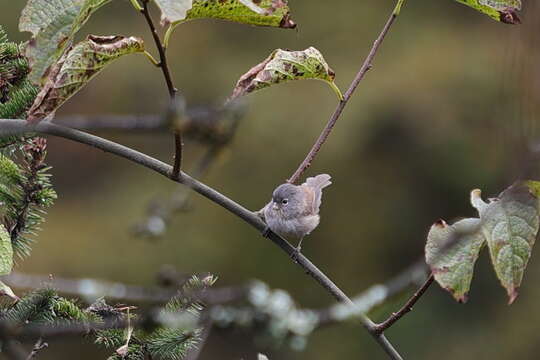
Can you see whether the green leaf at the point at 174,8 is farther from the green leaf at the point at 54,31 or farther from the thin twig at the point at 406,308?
the thin twig at the point at 406,308

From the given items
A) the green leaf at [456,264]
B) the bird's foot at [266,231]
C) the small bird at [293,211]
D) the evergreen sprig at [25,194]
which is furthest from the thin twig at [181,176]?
the small bird at [293,211]

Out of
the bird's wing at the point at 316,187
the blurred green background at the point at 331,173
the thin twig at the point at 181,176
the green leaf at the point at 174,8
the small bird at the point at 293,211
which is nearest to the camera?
the green leaf at the point at 174,8

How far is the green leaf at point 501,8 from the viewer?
1.13 m

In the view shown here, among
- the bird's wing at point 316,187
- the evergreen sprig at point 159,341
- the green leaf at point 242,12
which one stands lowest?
the bird's wing at point 316,187

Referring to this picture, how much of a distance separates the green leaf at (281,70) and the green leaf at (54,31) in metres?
0.23

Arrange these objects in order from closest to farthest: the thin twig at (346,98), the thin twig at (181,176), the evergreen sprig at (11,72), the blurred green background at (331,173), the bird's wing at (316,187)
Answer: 1. the thin twig at (181,176)
2. the thin twig at (346,98)
3. the evergreen sprig at (11,72)
4. the bird's wing at (316,187)
5. the blurred green background at (331,173)

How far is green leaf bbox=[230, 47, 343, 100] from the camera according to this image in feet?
3.43

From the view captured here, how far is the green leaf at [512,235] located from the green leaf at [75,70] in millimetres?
553

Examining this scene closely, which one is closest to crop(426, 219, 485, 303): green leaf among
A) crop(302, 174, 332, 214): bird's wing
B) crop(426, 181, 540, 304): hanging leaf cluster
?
crop(426, 181, 540, 304): hanging leaf cluster

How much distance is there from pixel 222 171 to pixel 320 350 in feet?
4.03

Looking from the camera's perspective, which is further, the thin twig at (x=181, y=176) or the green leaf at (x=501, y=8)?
the green leaf at (x=501, y=8)

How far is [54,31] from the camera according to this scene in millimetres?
943

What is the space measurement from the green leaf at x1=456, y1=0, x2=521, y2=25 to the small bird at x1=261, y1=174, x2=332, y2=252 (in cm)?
97

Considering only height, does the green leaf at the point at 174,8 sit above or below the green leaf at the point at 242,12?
above
